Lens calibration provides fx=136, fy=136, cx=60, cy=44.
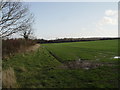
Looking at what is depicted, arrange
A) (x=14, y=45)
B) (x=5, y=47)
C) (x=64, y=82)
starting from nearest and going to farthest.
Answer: (x=64, y=82)
(x=5, y=47)
(x=14, y=45)

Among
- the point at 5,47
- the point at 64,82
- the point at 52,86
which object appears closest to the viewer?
the point at 52,86

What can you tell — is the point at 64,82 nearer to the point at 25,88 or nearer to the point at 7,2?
the point at 25,88

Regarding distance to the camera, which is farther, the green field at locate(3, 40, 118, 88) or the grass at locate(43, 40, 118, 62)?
the grass at locate(43, 40, 118, 62)

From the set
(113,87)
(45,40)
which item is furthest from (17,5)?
(45,40)

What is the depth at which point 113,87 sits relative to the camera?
5934mm

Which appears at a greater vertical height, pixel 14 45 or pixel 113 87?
pixel 14 45

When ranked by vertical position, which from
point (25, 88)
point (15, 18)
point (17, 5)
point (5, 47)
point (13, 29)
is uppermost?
point (17, 5)

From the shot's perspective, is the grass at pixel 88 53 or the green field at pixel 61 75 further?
the grass at pixel 88 53

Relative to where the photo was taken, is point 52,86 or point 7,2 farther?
point 7,2

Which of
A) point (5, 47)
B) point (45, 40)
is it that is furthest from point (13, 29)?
point (45, 40)

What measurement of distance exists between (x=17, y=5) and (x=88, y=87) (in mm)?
16801

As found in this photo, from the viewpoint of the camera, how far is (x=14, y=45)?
22312 millimetres

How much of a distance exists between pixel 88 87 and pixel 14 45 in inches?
730

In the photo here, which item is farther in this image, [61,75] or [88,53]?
[88,53]
